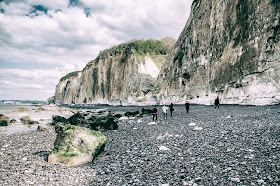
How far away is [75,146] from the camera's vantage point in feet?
21.7

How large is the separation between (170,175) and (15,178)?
444cm

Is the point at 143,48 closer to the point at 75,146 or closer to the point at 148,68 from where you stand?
the point at 148,68

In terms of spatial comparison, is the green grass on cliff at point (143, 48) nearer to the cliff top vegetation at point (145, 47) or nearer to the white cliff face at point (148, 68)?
the cliff top vegetation at point (145, 47)

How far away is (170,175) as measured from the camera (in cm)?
466

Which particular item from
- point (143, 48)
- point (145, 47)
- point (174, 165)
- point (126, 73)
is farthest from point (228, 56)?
point (145, 47)

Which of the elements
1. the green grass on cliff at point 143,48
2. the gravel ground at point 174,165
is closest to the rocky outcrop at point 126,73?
the green grass on cliff at point 143,48

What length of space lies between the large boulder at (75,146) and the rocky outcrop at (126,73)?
128 feet

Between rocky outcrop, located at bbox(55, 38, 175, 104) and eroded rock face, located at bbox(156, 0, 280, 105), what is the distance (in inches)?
526

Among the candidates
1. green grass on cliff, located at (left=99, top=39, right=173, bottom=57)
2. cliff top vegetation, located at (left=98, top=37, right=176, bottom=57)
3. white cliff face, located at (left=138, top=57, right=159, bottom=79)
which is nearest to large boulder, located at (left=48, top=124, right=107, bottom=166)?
white cliff face, located at (left=138, top=57, right=159, bottom=79)

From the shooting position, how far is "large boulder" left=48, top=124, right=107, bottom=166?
6238 millimetres

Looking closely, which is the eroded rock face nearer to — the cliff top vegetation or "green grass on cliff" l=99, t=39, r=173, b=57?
"green grass on cliff" l=99, t=39, r=173, b=57

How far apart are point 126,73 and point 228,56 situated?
39841 millimetres

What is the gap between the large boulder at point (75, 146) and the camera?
246 inches

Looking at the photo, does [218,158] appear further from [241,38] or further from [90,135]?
[241,38]
